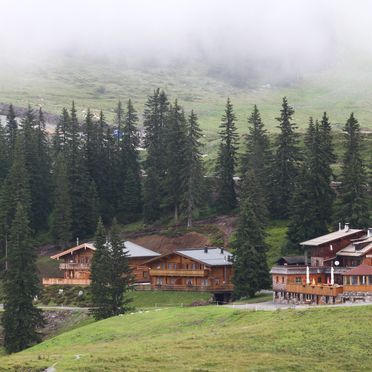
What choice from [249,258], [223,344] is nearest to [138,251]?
[249,258]

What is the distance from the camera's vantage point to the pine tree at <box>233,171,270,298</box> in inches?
4195

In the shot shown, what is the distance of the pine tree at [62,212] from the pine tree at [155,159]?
11.2 meters

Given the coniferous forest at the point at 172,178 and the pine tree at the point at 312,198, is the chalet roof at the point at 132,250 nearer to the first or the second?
the coniferous forest at the point at 172,178

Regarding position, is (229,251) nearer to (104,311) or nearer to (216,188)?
(216,188)

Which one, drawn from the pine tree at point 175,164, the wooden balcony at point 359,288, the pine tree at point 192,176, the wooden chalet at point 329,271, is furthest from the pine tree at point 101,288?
the pine tree at point 175,164

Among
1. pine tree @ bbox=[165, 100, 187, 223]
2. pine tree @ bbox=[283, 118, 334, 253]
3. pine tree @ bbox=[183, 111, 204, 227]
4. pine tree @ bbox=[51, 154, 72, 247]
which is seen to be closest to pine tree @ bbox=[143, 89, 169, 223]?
pine tree @ bbox=[165, 100, 187, 223]

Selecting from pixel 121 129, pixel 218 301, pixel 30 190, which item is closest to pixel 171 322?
pixel 218 301

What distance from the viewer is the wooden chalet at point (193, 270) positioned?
120 m

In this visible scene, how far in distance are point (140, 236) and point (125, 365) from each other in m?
80.4

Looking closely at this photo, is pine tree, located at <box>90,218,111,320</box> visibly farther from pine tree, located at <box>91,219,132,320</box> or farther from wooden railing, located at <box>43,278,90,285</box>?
wooden railing, located at <box>43,278,90,285</box>

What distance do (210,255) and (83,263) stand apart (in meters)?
18.4

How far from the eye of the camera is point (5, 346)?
100m

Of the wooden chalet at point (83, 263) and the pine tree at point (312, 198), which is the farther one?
the wooden chalet at point (83, 263)

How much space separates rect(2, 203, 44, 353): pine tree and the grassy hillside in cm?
1391
